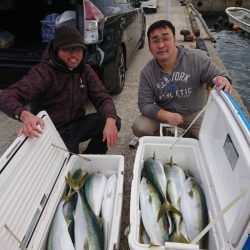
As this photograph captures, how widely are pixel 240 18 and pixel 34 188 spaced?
1914 cm

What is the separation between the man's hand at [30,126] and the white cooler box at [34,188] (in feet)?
0.17

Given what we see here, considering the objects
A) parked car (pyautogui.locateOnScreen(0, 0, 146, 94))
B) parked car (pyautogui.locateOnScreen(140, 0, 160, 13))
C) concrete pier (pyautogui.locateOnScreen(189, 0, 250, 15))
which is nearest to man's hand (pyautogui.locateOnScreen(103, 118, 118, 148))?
parked car (pyautogui.locateOnScreen(0, 0, 146, 94))

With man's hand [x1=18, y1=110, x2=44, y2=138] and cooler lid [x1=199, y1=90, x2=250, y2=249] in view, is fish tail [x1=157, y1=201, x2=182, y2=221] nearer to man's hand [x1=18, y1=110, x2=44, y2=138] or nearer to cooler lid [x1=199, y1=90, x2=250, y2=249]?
cooler lid [x1=199, y1=90, x2=250, y2=249]

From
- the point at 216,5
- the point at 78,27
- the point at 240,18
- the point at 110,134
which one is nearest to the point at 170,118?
the point at 110,134

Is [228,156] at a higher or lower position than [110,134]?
higher

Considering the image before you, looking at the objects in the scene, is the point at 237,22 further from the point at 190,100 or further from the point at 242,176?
the point at 242,176

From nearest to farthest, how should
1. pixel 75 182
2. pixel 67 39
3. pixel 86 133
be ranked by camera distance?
pixel 75 182 < pixel 67 39 < pixel 86 133

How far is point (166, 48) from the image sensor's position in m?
3.03

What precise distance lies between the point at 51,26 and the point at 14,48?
0.73m

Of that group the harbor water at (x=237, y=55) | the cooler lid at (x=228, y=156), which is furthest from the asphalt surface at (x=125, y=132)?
the harbor water at (x=237, y=55)

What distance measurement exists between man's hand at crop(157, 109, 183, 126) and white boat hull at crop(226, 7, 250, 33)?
14954 mm

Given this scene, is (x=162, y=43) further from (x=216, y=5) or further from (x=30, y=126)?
(x=216, y=5)

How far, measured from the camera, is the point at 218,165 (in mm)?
2254

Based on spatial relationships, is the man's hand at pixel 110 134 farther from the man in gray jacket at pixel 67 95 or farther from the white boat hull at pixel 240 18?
the white boat hull at pixel 240 18
